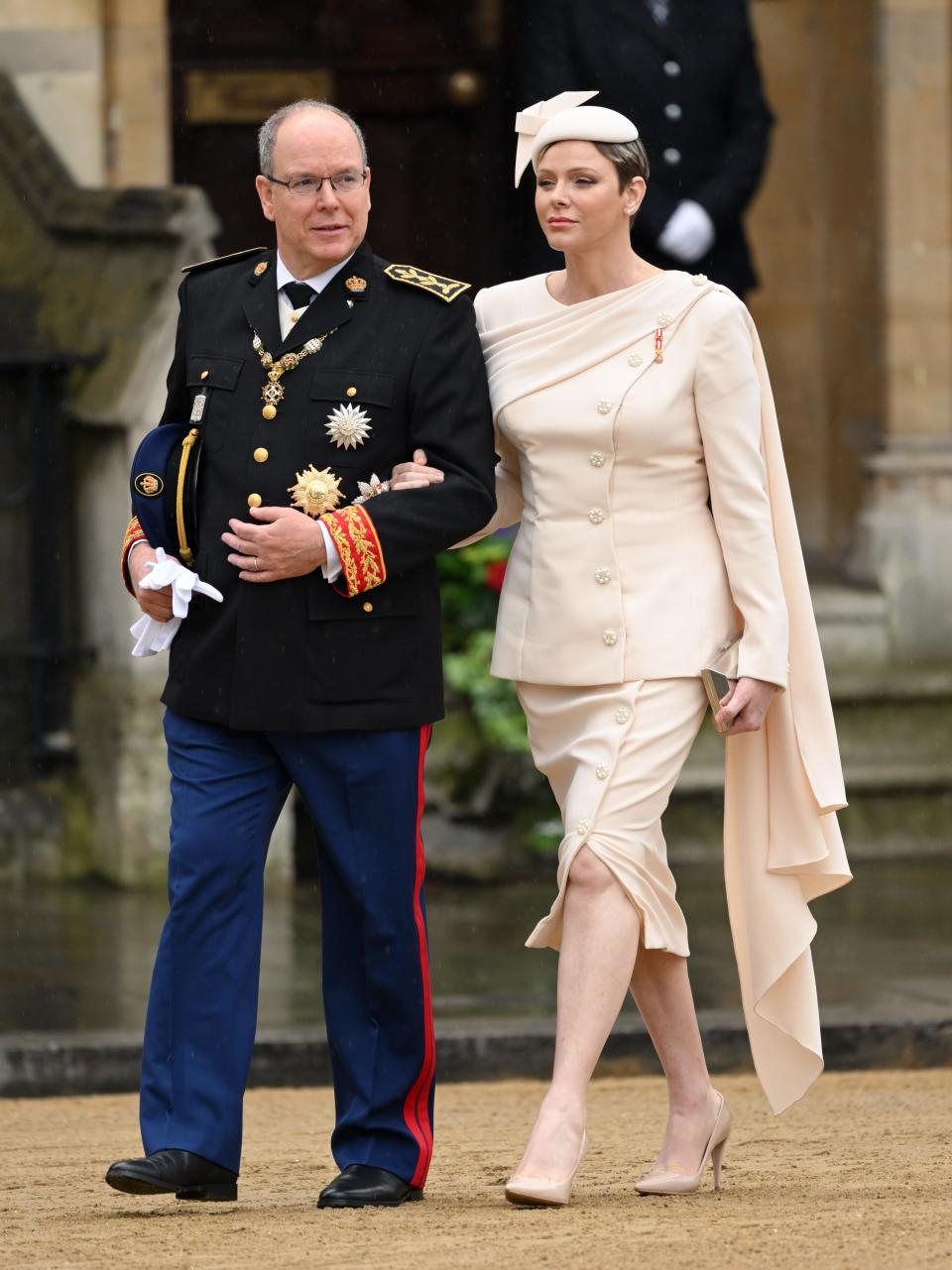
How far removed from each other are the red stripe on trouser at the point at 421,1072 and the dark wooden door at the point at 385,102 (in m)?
6.34

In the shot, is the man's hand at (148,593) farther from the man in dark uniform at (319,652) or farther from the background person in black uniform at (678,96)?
the background person in black uniform at (678,96)

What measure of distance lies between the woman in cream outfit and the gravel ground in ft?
1.00

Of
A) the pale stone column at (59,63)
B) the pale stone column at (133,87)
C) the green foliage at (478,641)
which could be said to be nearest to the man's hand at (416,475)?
the green foliage at (478,641)

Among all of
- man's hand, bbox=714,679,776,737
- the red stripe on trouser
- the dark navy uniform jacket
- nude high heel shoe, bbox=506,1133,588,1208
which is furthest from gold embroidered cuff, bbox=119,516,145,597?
nude high heel shoe, bbox=506,1133,588,1208

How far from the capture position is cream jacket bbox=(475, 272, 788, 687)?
4.97 meters

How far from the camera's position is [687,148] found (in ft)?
32.4

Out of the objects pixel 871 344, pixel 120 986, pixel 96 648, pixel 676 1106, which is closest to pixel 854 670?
pixel 871 344

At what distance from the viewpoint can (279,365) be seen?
498 centimetres

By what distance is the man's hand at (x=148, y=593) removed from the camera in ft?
16.3

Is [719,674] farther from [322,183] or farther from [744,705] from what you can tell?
[322,183]

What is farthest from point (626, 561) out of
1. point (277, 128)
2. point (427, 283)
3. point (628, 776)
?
point (277, 128)

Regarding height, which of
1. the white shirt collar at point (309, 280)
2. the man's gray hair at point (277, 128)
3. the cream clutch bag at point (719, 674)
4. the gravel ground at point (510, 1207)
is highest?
A: the man's gray hair at point (277, 128)

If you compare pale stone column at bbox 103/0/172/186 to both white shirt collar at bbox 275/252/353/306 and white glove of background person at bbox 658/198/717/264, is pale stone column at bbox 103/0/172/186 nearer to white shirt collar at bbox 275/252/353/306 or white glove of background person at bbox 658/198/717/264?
white glove of background person at bbox 658/198/717/264

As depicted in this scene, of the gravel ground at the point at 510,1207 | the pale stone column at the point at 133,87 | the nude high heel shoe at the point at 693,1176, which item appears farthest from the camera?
the pale stone column at the point at 133,87
